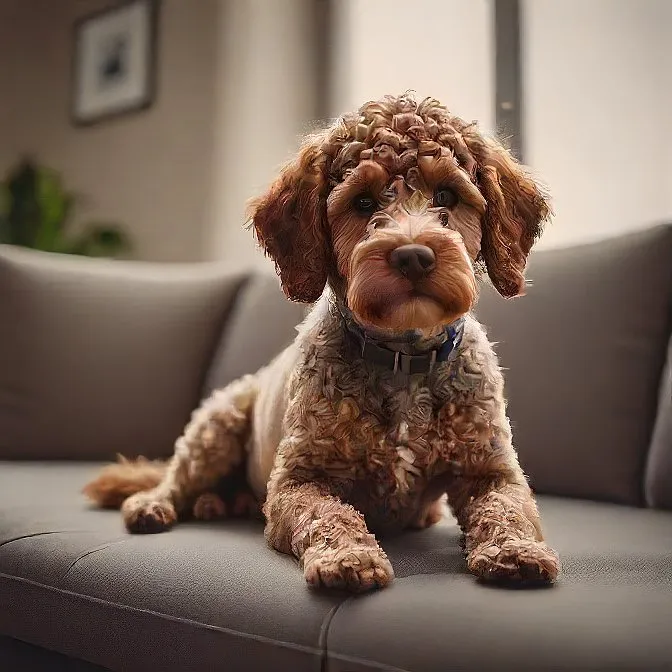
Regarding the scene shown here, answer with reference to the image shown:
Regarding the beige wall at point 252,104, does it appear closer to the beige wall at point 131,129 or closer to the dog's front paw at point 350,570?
the beige wall at point 131,129

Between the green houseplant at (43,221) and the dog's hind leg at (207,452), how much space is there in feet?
10.1

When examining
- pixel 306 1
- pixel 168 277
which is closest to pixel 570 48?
pixel 306 1

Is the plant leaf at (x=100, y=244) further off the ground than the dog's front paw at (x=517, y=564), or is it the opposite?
the plant leaf at (x=100, y=244)

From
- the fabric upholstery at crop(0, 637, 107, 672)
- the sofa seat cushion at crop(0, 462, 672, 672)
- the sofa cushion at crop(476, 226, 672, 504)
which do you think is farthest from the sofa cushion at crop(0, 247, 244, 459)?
the sofa cushion at crop(476, 226, 672, 504)

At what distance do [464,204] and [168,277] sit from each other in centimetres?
175

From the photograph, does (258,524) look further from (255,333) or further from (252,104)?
(252,104)

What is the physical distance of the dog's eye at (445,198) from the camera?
152 centimetres

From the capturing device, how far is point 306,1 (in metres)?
4.56

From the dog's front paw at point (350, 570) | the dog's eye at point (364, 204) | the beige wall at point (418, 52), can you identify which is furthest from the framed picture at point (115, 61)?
the dog's front paw at point (350, 570)

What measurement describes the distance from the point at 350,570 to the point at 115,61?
478cm

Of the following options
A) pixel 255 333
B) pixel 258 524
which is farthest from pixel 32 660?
pixel 255 333

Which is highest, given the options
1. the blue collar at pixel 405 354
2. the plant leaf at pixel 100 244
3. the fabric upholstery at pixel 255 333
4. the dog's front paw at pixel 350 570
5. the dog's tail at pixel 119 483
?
the plant leaf at pixel 100 244

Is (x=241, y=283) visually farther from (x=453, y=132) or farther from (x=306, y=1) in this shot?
(x=306, y=1)

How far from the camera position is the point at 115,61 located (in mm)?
5211
